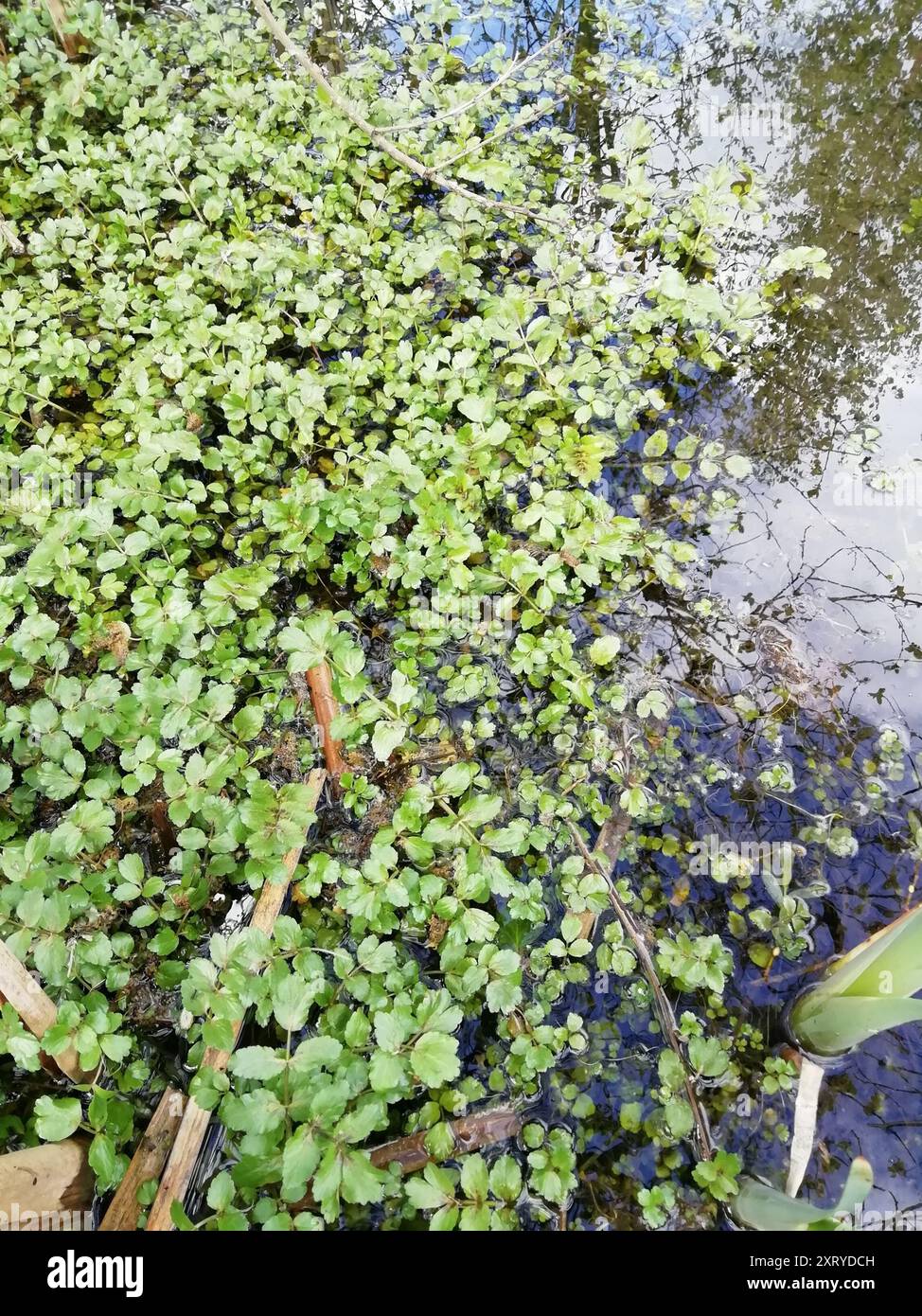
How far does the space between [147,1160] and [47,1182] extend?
24 cm

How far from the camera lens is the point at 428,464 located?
3.03m

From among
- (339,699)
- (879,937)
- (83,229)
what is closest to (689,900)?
(879,937)

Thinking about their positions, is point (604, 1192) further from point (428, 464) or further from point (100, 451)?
point (100, 451)

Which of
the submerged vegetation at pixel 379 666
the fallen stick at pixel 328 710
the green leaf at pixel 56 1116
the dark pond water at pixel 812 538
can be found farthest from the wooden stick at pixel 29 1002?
the dark pond water at pixel 812 538

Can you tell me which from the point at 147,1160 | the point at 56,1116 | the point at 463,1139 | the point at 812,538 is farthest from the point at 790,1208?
the point at 812,538

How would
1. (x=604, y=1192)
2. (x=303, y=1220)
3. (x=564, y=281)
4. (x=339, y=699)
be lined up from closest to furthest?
(x=303, y=1220), (x=604, y=1192), (x=339, y=699), (x=564, y=281)

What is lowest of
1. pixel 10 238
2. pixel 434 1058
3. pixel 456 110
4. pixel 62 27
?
pixel 434 1058

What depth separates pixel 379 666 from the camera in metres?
2.86

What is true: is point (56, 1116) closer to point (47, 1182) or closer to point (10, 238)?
point (47, 1182)

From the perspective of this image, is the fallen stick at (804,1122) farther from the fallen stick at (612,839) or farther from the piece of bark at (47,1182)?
the piece of bark at (47,1182)

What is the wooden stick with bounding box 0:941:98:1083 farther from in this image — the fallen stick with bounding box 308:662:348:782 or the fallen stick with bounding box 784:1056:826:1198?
the fallen stick with bounding box 784:1056:826:1198

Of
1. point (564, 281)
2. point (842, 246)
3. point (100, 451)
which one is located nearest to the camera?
point (100, 451)

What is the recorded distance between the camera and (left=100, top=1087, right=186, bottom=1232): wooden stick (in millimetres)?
1789
